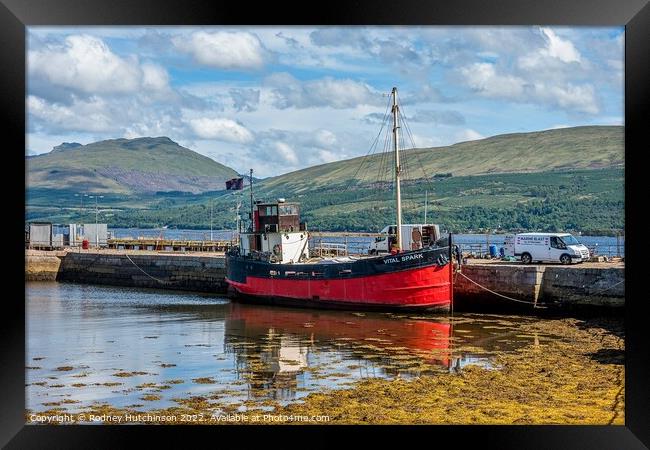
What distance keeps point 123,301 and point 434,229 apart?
13920 millimetres

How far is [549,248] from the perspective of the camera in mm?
29438


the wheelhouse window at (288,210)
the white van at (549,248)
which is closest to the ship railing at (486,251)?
the white van at (549,248)

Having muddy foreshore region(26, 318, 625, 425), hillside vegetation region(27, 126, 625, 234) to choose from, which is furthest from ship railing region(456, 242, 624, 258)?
hillside vegetation region(27, 126, 625, 234)

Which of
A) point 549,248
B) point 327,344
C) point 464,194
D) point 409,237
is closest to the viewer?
point 327,344

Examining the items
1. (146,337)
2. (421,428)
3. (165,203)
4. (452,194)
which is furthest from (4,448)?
(165,203)

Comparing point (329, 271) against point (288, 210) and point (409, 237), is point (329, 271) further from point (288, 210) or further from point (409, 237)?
point (409, 237)

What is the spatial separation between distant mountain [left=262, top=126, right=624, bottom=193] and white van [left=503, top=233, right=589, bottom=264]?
11575 cm

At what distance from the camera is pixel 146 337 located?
72.7 ft

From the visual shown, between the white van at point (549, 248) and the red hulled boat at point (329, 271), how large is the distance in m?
3.63

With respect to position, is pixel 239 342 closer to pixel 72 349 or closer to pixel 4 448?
pixel 72 349

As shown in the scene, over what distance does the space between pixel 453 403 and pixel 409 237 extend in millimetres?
24754

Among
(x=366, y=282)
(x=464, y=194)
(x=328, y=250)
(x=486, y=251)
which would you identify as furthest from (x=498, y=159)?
(x=366, y=282)

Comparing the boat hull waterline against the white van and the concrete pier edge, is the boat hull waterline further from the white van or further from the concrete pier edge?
the white van

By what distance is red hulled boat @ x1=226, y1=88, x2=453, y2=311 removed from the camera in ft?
87.1
